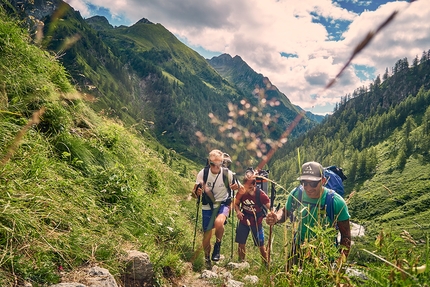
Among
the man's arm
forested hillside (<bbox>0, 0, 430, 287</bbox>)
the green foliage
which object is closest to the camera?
forested hillside (<bbox>0, 0, 430, 287</bbox>)

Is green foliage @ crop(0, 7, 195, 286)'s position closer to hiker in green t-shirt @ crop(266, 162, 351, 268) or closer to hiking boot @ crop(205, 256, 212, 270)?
hiking boot @ crop(205, 256, 212, 270)

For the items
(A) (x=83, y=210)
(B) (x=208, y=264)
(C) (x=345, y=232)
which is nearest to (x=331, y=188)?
(C) (x=345, y=232)

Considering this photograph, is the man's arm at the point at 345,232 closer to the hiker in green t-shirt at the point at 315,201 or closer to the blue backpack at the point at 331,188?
the hiker in green t-shirt at the point at 315,201

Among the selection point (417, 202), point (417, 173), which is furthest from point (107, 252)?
point (417, 173)

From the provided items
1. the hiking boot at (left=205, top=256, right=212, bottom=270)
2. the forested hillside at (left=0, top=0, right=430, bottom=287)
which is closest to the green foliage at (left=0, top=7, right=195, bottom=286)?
the forested hillside at (left=0, top=0, right=430, bottom=287)

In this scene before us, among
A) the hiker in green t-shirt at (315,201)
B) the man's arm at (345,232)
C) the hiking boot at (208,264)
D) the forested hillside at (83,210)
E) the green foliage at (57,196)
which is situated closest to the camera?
the forested hillside at (83,210)

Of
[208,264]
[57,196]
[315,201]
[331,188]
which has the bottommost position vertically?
[208,264]

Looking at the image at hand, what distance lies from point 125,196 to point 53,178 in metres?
1.65

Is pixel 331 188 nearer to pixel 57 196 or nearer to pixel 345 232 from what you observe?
pixel 345 232

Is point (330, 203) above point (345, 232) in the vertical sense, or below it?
above

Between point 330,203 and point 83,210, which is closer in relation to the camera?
point 83,210

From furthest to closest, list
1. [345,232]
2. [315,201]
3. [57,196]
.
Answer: [315,201] < [345,232] < [57,196]

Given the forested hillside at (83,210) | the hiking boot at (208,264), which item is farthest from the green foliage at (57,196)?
the hiking boot at (208,264)

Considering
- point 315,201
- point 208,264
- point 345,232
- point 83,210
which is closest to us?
point 83,210
